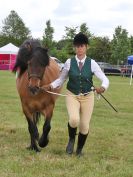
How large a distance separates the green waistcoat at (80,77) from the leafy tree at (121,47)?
184ft

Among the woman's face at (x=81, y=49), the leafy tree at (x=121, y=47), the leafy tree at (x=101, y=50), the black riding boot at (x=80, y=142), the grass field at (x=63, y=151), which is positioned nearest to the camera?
the grass field at (x=63, y=151)

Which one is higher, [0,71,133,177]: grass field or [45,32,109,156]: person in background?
[45,32,109,156]: person in background

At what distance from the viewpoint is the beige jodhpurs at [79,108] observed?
731 centimetres

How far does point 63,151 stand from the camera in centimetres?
786

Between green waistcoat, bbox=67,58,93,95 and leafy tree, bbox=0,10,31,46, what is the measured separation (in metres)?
92.4

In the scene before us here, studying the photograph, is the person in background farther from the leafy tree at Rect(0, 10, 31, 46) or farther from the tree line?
the leafy tree at Rect(0, 10, 31, 46)

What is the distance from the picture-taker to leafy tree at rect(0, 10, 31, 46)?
102200mm

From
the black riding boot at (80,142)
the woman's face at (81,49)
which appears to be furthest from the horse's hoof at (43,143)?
the woman's face at (81,49)

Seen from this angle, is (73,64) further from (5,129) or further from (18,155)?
(5,129)

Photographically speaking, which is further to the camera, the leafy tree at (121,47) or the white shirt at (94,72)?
the leafy tree at (121,47)

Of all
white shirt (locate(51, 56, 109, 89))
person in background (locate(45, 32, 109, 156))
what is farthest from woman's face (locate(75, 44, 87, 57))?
white shirt (locate(51, 56, 109, 89))

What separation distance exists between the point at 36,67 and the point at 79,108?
995mm

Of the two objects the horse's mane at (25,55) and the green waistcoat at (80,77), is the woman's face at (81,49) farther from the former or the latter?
the horse's mane at (25,55)

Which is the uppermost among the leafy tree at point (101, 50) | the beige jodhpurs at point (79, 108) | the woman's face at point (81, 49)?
the woman's face at point (81, 49)
